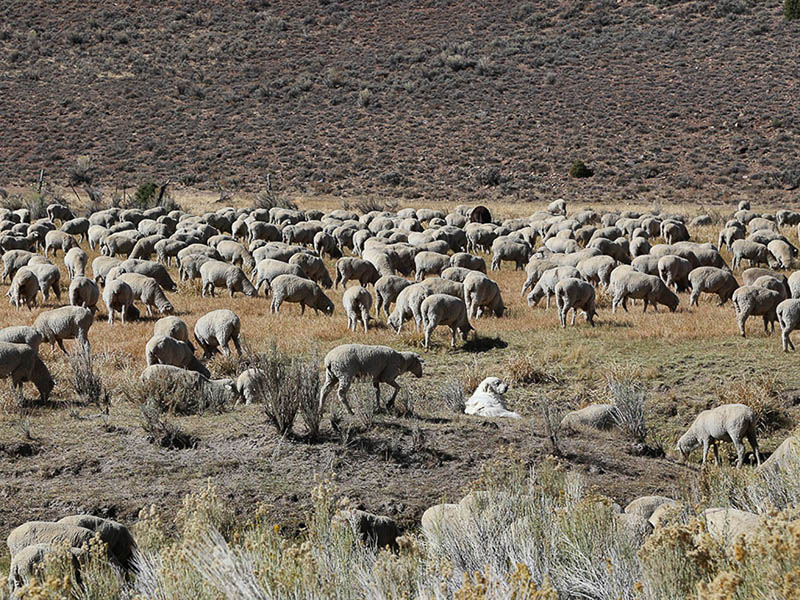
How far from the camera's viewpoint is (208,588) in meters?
4.82

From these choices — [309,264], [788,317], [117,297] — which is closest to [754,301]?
[788,317]

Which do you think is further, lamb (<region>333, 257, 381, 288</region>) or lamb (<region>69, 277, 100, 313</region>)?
lamb (<region>333, 257, 381, 288</region>)

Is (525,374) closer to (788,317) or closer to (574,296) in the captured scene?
(574,296)

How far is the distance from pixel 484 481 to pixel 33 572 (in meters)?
4.07

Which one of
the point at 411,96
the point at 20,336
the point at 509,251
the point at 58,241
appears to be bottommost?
the point at 509,251

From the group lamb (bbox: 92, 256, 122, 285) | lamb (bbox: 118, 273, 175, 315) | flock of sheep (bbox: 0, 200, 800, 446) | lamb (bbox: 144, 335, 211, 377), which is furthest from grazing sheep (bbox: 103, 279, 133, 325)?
lamb (bbox: 144, 335, 211, 377)

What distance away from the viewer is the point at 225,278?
22.1m

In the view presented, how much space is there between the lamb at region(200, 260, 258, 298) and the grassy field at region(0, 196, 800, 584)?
191 inches

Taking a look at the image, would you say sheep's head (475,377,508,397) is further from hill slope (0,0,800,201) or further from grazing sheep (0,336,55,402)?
hill slope (0,0,800,201)

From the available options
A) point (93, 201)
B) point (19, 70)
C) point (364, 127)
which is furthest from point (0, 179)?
point (364, 127)

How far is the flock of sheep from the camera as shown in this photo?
14.2 metres

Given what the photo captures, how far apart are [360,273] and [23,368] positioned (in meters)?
12.6

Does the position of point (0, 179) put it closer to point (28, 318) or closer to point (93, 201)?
point (93, 201)

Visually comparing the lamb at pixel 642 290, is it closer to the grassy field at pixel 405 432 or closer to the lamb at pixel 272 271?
the grassy field at pixel 405 432
